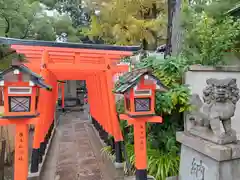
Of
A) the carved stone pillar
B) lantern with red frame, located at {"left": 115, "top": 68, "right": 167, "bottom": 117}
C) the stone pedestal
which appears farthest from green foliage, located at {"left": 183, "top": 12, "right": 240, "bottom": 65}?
the stone pedestal

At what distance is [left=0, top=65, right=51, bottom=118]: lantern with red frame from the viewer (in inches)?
129

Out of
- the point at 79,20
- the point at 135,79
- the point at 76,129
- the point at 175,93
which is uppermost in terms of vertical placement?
the point at 79,20

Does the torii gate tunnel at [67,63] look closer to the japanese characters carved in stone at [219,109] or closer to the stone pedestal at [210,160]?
the stone pedestal at [210,160]

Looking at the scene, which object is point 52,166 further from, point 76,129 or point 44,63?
point 76,129

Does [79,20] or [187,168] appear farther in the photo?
[79,20]

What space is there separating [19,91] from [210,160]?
121 inches

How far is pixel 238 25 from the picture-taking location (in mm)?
4746

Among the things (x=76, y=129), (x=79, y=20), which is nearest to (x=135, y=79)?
(x=76, y=129)

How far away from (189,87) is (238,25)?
66.9 inches

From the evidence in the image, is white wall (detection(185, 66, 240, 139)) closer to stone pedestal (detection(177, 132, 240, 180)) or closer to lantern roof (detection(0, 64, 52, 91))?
stone pedestal (detection(177, 132, 240, 180))

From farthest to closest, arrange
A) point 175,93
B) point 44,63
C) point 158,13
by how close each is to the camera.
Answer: point 158,13, point 44,63, point 175,93

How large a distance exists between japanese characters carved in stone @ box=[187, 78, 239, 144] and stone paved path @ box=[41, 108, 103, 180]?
9.35ft

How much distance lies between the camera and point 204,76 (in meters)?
4.55

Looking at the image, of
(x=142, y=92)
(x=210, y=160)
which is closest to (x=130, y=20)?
(x=142, y=92)
